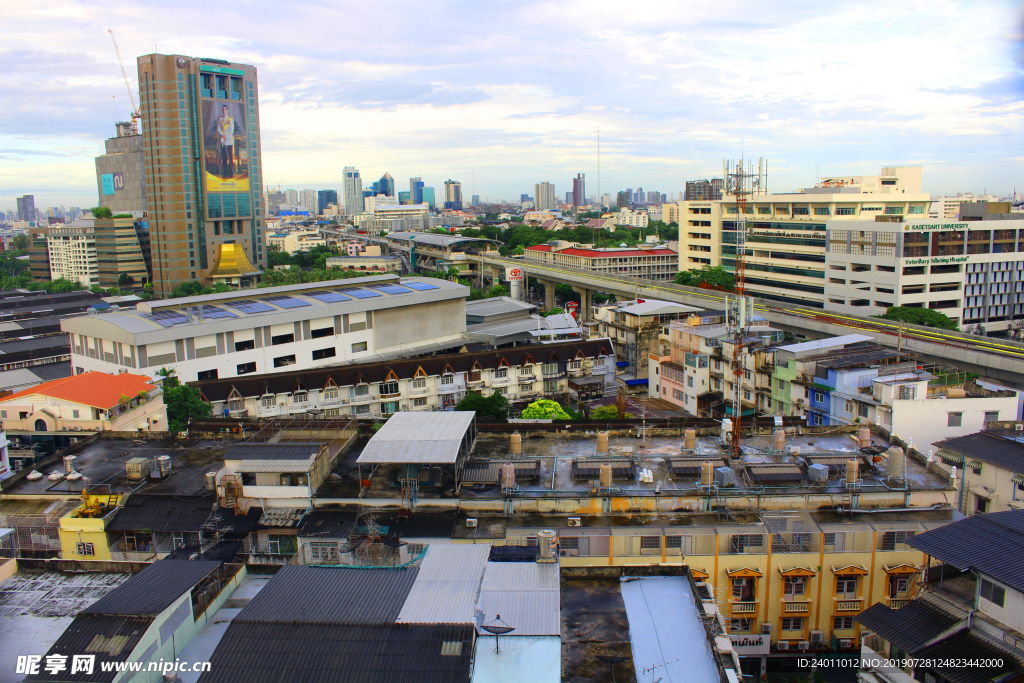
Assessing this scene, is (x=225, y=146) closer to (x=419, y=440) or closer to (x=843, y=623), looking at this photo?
(x=419, y=440)

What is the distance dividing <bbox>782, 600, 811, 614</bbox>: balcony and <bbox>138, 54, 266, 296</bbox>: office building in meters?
89.9

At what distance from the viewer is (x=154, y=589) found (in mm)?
11805

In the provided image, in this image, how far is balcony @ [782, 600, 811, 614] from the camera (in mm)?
16578

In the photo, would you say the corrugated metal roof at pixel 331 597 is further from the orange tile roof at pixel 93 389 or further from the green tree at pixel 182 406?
the green tree at pixel 182 406

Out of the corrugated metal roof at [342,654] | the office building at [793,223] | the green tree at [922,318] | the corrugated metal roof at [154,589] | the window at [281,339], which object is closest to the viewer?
the corrugated metal roof at [342,654]

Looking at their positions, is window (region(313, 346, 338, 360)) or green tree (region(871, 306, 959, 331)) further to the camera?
green tree (region(871, 306, 959, 331))

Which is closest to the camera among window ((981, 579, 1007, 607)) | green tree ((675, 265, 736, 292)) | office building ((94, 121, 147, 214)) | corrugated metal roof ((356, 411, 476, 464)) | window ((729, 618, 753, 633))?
window ((981, 579, 1007, 607))

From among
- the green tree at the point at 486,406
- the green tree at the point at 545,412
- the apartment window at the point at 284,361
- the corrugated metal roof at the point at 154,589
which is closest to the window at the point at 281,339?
the apartment window at the point at 284,361

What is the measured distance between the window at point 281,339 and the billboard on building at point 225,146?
61508 millimetres

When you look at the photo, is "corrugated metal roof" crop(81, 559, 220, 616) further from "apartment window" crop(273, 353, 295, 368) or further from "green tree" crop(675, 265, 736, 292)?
"green tree" crop(675, 265, 736, 292)

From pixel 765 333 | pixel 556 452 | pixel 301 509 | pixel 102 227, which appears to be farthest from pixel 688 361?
pixel 102 227

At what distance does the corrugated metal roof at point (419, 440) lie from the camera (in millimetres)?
17844

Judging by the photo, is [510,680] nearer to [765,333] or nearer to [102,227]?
[765,333]

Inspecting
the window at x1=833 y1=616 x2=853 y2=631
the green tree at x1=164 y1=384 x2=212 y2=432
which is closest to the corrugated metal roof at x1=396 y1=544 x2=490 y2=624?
the window at x1=833 y1=616 x2=853 y2=631
